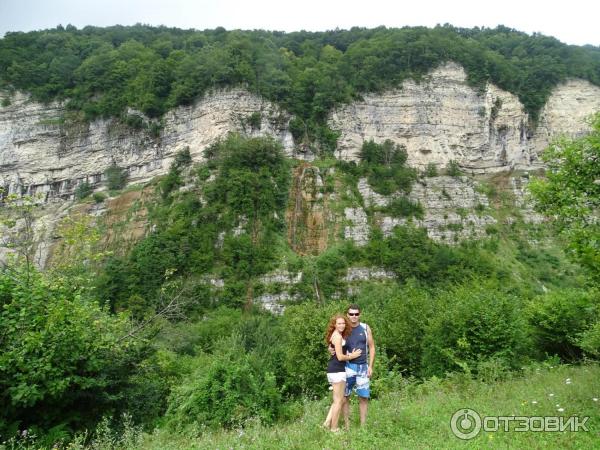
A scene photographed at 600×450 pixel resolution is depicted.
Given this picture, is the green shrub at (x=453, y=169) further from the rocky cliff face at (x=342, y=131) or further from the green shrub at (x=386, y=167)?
the green shrub at (x=386, y=167)

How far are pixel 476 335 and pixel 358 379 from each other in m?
9.51

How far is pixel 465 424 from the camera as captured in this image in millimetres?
5957

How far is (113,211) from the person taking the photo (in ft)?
161

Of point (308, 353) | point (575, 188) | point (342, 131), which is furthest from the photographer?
point (342, 131)

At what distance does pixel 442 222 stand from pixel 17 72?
60579 millimetres

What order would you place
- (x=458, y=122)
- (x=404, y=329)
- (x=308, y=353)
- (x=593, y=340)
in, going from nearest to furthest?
1. (x=593, y=340)
2. (x=308, y=353)
3. (x=404, y=329)
4. (x=458, y=122)

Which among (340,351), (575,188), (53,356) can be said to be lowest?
(53,356)

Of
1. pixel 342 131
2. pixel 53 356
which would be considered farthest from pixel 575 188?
pixel 342 131

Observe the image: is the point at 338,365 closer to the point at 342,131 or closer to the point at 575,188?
the point at 575,188

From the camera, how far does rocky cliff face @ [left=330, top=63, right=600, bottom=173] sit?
53.6 meters

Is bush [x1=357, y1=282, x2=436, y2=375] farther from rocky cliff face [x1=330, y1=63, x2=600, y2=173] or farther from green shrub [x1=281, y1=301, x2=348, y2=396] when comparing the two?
rocky cliff face [x1=330, y1=63, x2=600, y2=173]

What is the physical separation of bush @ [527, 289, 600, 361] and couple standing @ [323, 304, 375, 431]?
13.7m

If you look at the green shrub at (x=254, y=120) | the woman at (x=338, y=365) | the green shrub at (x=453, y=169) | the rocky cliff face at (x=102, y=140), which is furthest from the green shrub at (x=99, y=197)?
the woman at (x=338, y=365)

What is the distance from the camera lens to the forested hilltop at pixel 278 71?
55344 mm
